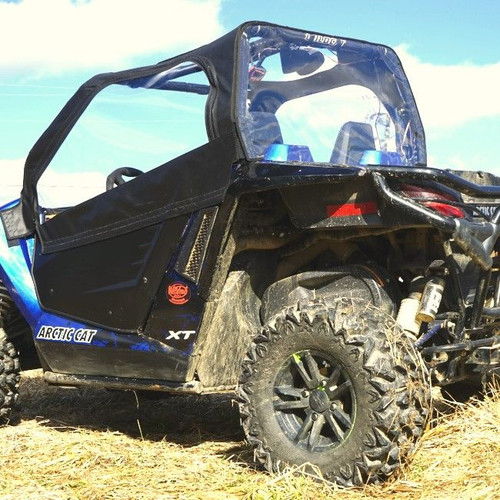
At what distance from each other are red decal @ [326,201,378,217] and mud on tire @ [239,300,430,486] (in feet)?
1.32

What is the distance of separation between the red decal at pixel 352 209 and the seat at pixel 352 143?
2.73 ft

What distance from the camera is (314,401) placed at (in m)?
4.12

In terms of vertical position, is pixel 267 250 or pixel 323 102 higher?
pixel 323 102

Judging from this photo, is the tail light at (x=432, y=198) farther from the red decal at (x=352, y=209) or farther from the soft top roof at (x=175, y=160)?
the soft top roof at (x=175, y=160)

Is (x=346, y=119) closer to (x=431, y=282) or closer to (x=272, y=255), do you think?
(x=272, y=255)

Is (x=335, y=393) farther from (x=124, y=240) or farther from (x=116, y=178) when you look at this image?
(x=116, y=178)

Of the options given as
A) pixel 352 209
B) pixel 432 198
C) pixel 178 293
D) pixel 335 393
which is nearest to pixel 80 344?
pixel 178 293

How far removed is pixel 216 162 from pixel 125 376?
4.25 feet

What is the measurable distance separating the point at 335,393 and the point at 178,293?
1004mm

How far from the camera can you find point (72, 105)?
17.7 feet

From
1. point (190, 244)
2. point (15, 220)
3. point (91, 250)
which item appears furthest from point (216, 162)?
point (15, 220)

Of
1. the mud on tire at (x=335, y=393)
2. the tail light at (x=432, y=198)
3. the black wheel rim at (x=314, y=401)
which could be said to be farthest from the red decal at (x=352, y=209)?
the black wheel rim at (x=314, y=401)

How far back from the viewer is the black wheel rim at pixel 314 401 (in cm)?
405

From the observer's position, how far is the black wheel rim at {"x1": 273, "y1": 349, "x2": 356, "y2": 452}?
405cm
